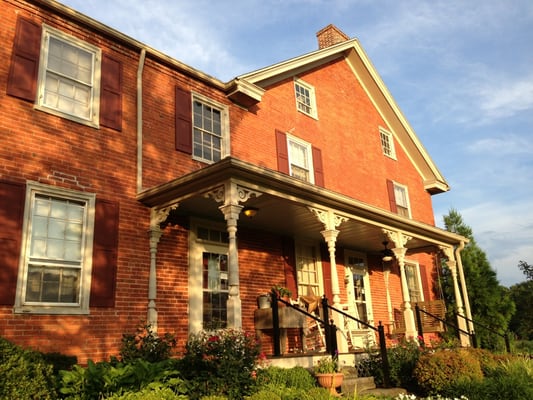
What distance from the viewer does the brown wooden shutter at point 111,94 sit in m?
8.86

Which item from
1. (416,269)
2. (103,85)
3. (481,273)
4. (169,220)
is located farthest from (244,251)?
(481,273)

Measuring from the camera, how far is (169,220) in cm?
944

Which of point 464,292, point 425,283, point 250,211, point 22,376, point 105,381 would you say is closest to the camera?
point 22,376

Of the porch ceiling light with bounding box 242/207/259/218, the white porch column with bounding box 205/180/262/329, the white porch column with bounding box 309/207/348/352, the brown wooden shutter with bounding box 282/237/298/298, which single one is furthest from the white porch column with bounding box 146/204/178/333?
the brown wooden shutter with bounding box 282/237/298/298

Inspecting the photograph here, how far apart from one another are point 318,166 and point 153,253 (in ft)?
20.5

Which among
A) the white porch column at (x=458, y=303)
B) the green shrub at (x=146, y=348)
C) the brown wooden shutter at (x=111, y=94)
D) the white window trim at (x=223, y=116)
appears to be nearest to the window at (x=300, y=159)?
the white window trim at (x=223, y=116)

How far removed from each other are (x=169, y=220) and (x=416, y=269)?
10.6 meters

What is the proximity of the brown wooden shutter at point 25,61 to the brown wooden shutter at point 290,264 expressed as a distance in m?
6.62

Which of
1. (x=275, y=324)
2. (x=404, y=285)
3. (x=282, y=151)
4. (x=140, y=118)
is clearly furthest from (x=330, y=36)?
(x=275, y=324)

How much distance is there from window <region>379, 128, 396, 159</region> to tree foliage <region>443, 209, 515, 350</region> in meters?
5.06

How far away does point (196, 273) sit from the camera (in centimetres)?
955

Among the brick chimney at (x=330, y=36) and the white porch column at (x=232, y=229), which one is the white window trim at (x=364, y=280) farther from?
the brick chimney at (x=330, y=36)

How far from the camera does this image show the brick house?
750 cm

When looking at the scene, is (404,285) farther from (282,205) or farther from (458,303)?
(282,205)
